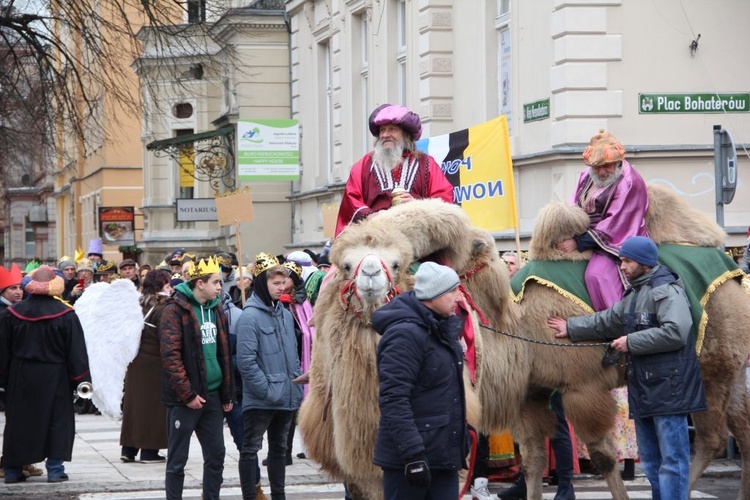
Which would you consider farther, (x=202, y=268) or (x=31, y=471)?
(x=31, y=471)

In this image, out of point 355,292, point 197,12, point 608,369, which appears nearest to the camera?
point 355,292

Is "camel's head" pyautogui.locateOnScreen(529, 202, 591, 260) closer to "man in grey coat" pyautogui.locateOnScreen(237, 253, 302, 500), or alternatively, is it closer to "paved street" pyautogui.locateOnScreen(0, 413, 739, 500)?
"man in grey coat" pyautogui.locateOnScreen(237, 253, 302, 500)

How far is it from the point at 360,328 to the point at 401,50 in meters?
16.2

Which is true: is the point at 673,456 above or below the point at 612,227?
below

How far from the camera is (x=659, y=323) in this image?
28.6 feet

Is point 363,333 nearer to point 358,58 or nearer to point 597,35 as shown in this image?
point 597,35

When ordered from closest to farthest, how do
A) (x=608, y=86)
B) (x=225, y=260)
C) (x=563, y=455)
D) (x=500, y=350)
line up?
(x=500, y=350)
(x=563, y=455)
(x=608, y=86)
(x=225, y=260)

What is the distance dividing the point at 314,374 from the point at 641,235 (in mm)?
2995

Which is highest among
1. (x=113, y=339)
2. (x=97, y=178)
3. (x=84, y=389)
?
(x=97, y=178)

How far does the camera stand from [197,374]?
31.5 feet

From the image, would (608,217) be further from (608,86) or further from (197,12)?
(197,12)

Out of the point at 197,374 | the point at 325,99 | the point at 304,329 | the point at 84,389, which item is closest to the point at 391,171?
the point at 197,374

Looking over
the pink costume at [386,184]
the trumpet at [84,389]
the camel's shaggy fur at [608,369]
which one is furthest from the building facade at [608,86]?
the pink costume at [386,184]

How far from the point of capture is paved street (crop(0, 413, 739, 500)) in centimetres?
1122
